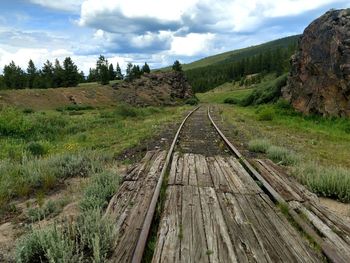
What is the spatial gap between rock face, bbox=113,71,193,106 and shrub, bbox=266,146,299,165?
3186cm

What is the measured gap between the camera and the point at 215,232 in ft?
13.6

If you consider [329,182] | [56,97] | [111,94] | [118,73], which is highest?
[118,73]

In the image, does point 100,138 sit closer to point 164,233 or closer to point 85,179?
point 85,179

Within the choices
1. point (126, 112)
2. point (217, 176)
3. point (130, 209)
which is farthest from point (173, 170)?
point (126, 112)

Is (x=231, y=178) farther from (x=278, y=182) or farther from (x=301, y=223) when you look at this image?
(x=301, y=223)

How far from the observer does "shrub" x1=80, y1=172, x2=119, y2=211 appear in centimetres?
530

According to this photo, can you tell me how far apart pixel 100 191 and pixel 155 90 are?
44161 mm

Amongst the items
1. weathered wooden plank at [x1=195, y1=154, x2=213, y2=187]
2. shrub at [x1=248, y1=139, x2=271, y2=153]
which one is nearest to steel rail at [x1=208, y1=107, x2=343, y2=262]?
weathered wooden plank at [x1=195, y1=154, x2=213, y2=187]

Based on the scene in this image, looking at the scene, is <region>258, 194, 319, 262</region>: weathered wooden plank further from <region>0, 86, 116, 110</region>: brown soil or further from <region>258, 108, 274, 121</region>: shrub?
<region>0, 86, 116, 110</region>: brown soil

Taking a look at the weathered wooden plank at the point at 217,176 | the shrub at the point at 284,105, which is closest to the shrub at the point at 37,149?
the weathered wooden plank at the point at 217,176

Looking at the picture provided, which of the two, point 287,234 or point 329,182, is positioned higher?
point 287,234

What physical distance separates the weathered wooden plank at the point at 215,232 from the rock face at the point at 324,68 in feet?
48.0

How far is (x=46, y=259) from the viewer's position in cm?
373

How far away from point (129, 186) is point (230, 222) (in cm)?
224
